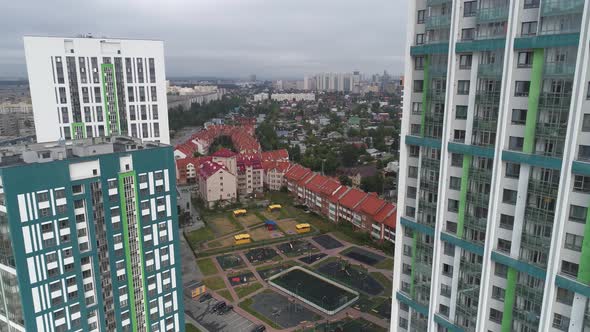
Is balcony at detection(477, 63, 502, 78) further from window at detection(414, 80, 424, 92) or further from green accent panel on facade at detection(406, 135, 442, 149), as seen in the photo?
green accent panel on facade at detection(406, 135, 442, 149)

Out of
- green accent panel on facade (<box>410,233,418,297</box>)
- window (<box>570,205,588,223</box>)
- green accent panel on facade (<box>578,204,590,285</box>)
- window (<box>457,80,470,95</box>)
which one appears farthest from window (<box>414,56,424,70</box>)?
green accent panel on facade (<box>578,204,590,285</box>)

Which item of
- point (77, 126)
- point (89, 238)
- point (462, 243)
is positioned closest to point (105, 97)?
point (77, 126)

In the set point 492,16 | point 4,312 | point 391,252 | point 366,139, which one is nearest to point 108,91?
point 4,312

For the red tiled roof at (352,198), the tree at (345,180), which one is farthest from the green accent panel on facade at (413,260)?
the tree at (345,180)

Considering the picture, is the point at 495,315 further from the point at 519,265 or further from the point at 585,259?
the point at 585,259

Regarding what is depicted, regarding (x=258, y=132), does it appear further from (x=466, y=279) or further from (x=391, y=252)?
(x=466, y=279)

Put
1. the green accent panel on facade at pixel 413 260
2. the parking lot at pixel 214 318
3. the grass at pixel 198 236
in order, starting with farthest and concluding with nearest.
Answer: the grass at pixel 198 236
the parking lot at pixel 214 318
the green accent panel on facade at pixel 413 260

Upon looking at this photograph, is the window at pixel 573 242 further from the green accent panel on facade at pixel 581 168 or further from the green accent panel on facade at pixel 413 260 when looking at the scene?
the green accent panel on facade at pixel 413 260
